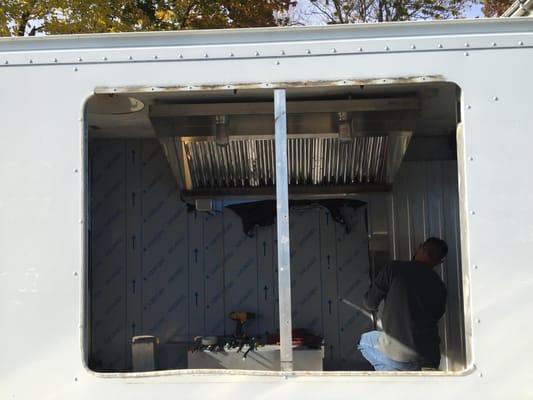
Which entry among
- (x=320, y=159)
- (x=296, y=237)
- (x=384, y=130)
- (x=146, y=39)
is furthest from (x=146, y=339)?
(x=146, y=39)

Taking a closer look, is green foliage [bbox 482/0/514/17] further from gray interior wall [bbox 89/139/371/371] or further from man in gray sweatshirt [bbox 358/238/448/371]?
man in gray sweatshirt [bbox 358/238/448/371]

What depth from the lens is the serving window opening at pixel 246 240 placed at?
14.9 ft

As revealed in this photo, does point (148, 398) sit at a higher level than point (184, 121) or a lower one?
lower

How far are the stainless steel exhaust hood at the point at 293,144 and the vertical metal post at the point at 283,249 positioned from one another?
2.20 ft

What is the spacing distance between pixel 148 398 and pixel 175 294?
102 inches

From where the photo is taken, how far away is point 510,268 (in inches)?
Answer: 94.7

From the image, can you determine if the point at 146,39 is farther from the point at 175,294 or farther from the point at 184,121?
the point at 175,294

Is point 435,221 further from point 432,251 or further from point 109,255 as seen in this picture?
point 109,255

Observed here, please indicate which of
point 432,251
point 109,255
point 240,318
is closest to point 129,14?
point 109,255

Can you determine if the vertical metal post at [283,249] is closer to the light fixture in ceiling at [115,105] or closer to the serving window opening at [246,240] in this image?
the light fixture in ceiling at [115,105]

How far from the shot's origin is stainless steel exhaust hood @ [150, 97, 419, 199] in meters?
3.38

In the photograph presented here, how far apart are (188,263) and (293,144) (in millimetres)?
1391

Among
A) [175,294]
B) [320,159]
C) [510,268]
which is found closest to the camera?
[510,268]

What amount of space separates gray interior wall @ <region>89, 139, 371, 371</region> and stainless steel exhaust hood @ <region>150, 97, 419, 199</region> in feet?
1.09
